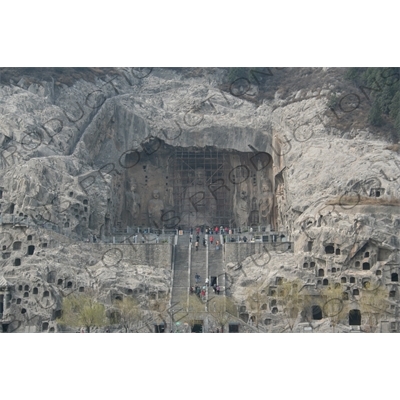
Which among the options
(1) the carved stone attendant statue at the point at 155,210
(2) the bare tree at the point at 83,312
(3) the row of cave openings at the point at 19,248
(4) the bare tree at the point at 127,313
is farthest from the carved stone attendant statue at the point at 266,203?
(2) the bare tree at the point at 83,312

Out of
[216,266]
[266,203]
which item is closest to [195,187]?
[266,203]

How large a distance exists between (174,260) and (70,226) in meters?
7.73

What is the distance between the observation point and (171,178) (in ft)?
252

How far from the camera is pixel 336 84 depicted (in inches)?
2926

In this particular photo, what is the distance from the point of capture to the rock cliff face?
57.7 meters

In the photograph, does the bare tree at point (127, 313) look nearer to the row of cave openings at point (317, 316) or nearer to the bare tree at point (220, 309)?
the bare tree at point (220, 309)

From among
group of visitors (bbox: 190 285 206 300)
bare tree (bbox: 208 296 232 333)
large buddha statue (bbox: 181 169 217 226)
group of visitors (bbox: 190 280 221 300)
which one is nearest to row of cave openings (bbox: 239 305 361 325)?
bare tree (bbox: 208 296 232 333)

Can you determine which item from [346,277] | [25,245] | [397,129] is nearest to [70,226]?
[25,245]

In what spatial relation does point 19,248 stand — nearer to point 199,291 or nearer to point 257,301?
point 199,291

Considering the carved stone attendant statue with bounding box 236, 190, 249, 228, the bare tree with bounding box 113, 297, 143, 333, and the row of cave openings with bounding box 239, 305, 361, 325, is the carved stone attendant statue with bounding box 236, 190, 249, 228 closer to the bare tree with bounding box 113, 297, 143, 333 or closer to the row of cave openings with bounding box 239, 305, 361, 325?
the row of cave openings with bounding box 239, 305, 361, 325

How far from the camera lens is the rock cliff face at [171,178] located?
57656mm

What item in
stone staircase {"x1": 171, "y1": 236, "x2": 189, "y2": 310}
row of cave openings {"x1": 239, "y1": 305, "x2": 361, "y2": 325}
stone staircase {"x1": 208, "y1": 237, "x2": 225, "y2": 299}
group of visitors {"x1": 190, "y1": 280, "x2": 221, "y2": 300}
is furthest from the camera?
stone staircase {"x1": 208, "y1": 237, "x2": 225, "y2": 299}

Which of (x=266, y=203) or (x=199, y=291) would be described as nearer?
(x=199, y=291)

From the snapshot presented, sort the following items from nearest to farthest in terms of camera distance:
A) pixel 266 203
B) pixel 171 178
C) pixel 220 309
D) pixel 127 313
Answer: pixel 127 313 → pixel 220 309 → pixel 266 203 → pixel 171 178
